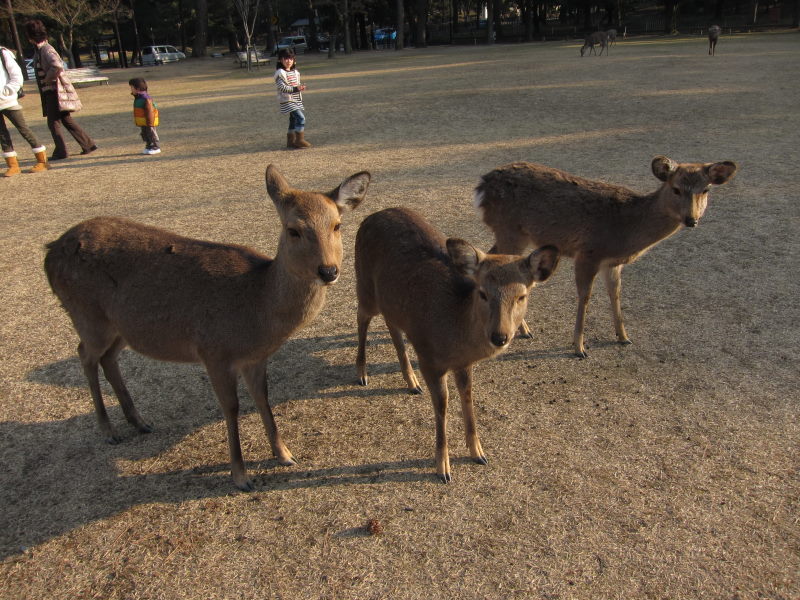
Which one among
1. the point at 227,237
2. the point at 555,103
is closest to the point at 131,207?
the point at 227,237

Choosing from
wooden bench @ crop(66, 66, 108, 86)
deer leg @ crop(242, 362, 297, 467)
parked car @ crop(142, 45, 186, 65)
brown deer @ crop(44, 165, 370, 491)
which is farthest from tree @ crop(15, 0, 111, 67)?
deer leg @ crop(242, 362, 297, 467)

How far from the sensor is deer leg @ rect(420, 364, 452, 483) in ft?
11.9

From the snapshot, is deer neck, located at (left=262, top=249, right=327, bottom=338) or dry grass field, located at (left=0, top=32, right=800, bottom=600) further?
deer neck, located at (left=262, top=249, right=327, bottom=338)

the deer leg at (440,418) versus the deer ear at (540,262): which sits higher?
the deer ear at (540,262)

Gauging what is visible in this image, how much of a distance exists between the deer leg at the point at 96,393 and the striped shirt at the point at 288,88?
30.2ft

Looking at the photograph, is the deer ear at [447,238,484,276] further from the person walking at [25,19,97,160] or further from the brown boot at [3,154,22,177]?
the brown boot at [3,154,22,177]

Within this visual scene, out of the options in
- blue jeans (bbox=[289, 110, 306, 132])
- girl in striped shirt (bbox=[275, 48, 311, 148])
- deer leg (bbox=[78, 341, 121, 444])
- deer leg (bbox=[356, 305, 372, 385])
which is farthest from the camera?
blue jeans (bbox=[289, 110, 306, 132])

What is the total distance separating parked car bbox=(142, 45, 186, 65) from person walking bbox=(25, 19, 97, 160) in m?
45.0

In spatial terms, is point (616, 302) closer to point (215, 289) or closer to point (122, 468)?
point (215, 289)

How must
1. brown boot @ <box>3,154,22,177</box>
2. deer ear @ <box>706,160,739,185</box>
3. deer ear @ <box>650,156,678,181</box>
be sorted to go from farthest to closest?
brown boot @ <box>3,154,22,177</box> < deer ear @ <box>650,156,678,181</box> < deer ear @ <box>706,160,739,185</box>

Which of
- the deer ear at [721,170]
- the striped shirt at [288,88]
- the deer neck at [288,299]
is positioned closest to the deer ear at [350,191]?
the deer neck at [288,299]

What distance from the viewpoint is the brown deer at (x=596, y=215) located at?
4.95 meters

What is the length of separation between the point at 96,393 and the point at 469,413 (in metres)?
2.58

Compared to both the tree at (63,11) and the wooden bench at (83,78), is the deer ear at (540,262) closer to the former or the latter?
the wooden bench at (83,78)
